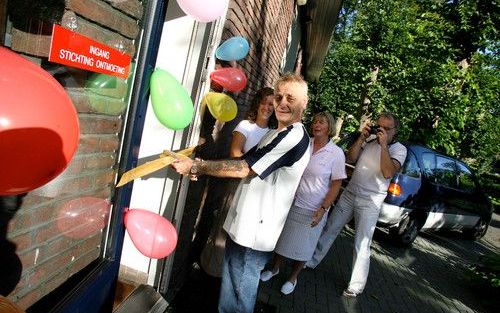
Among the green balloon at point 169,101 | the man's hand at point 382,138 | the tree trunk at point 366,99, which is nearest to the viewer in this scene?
the green balloon at point 169,101

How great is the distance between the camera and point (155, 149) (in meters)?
2.83

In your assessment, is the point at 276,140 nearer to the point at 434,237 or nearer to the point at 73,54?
the point at 73,54

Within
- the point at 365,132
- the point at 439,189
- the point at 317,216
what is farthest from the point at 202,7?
the point at 439,189

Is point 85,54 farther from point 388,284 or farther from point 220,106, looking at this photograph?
point 388,284

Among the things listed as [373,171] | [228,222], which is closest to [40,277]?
[228,222]

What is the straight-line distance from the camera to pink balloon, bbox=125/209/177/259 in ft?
6.52

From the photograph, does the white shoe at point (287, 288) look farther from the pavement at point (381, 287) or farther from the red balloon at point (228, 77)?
the red balloon at point (228, 77)

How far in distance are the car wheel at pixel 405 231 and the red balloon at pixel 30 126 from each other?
253 inches

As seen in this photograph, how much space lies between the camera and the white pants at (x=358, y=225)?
12.7 feet

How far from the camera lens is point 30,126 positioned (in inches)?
33.6

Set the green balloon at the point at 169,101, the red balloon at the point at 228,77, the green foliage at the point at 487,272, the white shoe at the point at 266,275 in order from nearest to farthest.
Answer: the green balloon at the point at 169,101 → the red balloon at the point at 228,77 → the white shoe at the point at 266,275 → the green foliage at the point at 487,272

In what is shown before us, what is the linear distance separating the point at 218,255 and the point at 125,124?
5.41ft

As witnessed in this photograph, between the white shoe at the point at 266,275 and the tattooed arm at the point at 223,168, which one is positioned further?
the white shoe at the point at 266,275

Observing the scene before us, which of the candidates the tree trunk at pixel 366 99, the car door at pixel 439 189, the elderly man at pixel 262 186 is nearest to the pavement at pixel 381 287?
the car door at pixel 439 189
